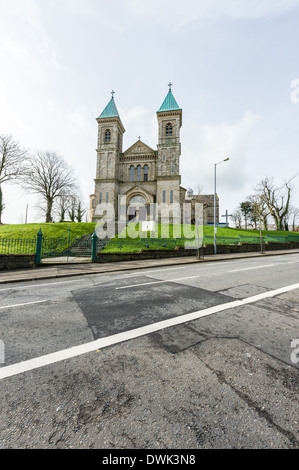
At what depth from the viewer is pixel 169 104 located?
38.1 meters

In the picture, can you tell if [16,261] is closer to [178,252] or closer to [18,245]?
[18,245]

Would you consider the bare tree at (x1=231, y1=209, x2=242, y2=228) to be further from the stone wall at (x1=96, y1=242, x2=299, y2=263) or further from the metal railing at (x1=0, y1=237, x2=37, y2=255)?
the metal railing at (x1=0, y1=237, x2=37, y2=255)

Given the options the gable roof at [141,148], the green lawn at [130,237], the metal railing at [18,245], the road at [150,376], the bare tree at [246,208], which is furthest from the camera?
the bare tree at [246,208]

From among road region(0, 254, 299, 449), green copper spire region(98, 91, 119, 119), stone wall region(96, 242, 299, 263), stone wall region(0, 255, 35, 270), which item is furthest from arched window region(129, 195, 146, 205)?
road region(0, 254, 299, 449)

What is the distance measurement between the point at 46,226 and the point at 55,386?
88.3 feet

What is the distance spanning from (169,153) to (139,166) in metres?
6.56

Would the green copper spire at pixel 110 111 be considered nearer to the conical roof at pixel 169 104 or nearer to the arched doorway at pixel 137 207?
the conical roof at pixel 169 104

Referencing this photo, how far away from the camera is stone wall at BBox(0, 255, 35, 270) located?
10.2 m

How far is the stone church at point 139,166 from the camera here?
35.3 m

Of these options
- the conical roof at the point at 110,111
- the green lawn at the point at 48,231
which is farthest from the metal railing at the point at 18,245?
the conical roof at the point at 110,111

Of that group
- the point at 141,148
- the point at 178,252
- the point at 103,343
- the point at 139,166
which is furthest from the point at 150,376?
the point at 141,148

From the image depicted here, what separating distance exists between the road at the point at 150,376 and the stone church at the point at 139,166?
101 ft

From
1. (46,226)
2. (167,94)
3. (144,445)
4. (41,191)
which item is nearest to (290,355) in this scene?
(144,445)

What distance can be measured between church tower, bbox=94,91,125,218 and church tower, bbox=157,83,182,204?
27.6 feet
